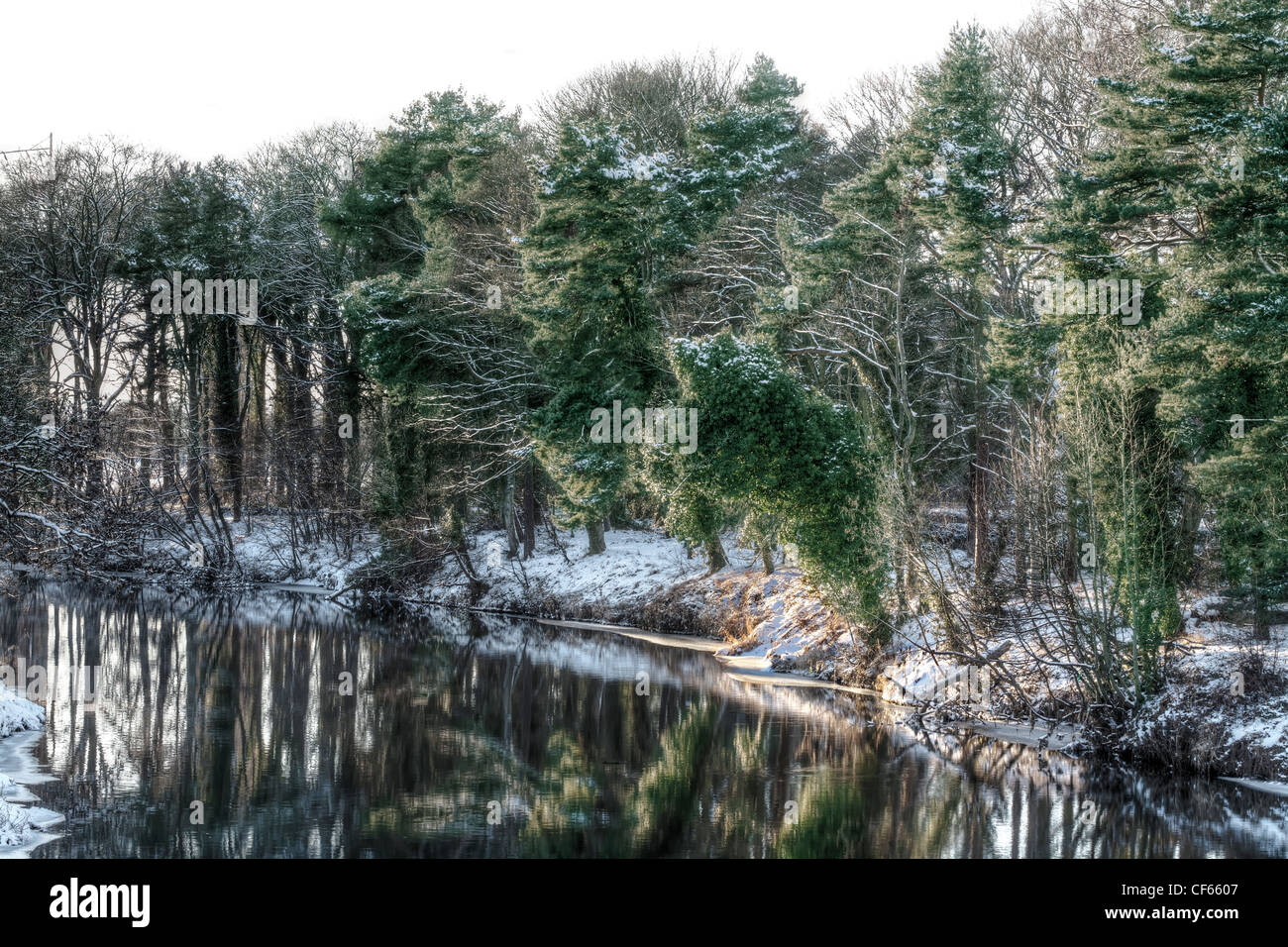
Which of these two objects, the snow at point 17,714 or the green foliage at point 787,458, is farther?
the green foliage at point 787,458

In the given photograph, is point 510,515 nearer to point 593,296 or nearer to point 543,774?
point 593,296

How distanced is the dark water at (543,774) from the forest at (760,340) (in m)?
2.55

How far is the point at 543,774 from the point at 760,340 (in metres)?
12.1

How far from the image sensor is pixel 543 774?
1595cm

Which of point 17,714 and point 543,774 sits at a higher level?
point 17,714

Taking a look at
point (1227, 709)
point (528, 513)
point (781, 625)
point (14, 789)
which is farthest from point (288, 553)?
point (1227, 709)

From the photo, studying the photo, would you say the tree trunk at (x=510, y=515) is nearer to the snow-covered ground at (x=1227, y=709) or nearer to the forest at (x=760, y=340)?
the forest at (x=760, y=340)

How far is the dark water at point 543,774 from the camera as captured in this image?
1257 centimetres

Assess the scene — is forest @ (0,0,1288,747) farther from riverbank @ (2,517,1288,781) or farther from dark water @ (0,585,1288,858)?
dark water @ (0,585,1288,858)

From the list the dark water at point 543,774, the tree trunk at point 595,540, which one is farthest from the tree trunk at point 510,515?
the dark water at point 543,774

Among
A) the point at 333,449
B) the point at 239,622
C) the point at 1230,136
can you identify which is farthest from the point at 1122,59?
the point at 333,449

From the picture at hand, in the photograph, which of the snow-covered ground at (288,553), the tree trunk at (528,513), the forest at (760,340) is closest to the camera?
the forest at (760,340)
